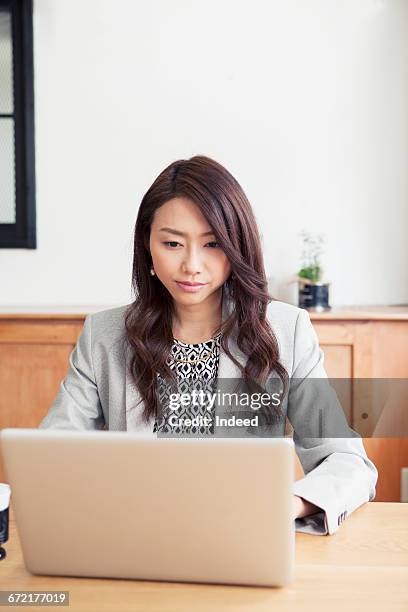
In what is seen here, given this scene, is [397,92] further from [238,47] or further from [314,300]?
[314,300]

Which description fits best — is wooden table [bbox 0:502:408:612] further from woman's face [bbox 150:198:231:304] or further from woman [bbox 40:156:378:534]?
woman's face [bbox 150:198:231:304]

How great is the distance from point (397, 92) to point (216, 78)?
76 cm

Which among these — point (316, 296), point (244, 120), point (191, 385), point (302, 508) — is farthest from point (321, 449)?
point (244, 120)

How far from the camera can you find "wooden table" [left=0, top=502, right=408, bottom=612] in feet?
3.24

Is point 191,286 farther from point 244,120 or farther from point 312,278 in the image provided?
point 244,120

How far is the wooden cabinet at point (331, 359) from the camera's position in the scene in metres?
2.83

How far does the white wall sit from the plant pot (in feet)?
0.61

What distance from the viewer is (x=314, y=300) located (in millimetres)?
2986

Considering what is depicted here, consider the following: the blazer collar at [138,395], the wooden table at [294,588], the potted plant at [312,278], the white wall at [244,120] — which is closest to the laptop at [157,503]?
the wooden table at [294,588]

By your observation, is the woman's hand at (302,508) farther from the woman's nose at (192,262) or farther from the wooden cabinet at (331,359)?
the wooden cabinet at (331,359)

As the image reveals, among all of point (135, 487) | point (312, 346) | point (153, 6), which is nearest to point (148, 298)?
point (312, 346)

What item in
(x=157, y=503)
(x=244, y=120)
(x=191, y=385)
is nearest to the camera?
(x=157, y=503)

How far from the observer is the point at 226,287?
5.77ft

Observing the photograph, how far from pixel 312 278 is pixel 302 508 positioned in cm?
185
